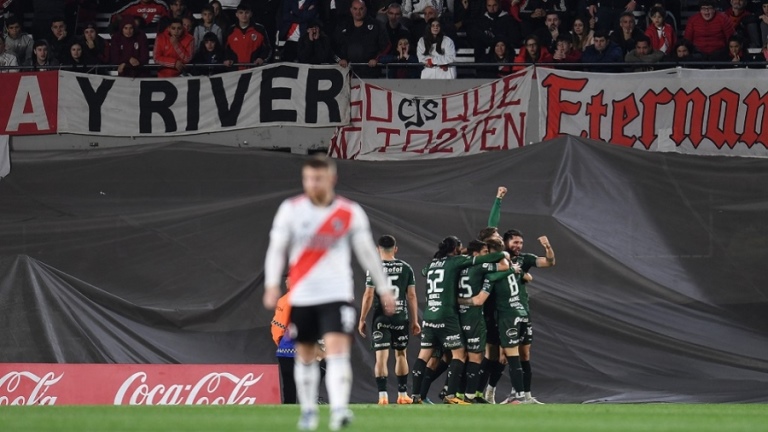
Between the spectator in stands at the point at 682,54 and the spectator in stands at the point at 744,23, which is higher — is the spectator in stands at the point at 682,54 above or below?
below

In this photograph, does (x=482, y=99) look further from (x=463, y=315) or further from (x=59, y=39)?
(x=59, y=39)

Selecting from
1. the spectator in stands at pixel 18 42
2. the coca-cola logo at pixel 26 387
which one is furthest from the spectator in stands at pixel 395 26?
the coca-cola logo at pixel 26 387

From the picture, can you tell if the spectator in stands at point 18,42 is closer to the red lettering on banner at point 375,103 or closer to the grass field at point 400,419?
the red lettering on banner at point 375,103

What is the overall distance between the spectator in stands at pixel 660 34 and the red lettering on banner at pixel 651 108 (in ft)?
5.81

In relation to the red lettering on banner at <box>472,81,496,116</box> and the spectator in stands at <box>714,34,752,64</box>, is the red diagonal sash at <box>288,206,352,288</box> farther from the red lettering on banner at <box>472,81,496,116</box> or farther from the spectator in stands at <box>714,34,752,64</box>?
the spectator in stands at <box>714,34,752,64</box>

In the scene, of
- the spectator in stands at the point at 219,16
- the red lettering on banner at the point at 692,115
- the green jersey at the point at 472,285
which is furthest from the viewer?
the spectator in stands at the point at 219,16

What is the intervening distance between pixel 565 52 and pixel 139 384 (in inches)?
326

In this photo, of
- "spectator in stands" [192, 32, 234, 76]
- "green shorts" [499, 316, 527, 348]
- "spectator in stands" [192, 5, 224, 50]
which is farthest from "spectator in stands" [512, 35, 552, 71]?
"green shorts" [499, 316, 527, 348]

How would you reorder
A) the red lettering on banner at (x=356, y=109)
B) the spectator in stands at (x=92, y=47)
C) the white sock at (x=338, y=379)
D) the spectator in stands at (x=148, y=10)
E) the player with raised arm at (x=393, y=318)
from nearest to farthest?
1. the white sock at (x=338, y=379)
2. the player with raised arm at (x=393, y=318)
3. the red lettering on banner at (x=356, y=109)
4. the spectator in stands at (x=92, y=47)
5. the spectator in stands at (x=148, y=10)

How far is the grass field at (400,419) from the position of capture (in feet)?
32.2

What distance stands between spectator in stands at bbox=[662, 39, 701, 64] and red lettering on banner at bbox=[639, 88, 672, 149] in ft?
3.46

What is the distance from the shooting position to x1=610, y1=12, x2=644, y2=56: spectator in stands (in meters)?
20.7

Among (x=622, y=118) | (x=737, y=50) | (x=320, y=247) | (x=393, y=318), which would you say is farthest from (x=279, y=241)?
(x=737, y=50)

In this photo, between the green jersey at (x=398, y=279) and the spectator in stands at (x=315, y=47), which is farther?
the spectator in stands at (x=315, y=47)
